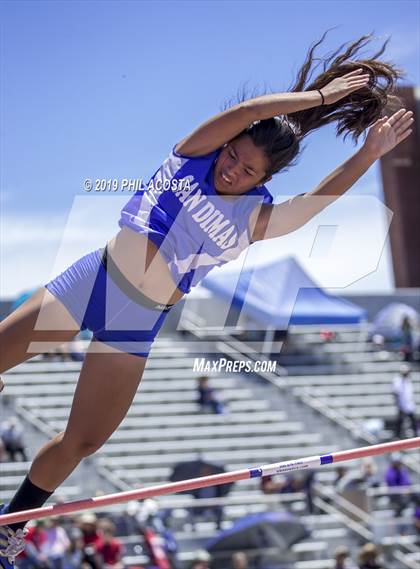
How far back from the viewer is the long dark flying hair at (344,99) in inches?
163

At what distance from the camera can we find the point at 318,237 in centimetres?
511

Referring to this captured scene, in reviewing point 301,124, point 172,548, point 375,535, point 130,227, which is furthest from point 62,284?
point 375,535

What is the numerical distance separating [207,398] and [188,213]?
26.4 feet

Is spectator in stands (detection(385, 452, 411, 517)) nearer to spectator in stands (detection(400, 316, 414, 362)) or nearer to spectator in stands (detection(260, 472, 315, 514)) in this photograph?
spectator in stands (detection(260, 472, 315, 514))

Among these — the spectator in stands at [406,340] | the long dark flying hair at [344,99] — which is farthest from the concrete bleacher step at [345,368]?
the long dark flying hair at [344,99]

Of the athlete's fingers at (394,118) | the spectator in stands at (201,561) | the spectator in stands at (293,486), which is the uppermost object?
the spectator in stands at (293,486)

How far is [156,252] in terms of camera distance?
13.1 feet

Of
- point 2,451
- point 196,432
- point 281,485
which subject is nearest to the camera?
point 2,451

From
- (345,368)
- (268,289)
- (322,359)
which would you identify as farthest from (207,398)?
(268,289)

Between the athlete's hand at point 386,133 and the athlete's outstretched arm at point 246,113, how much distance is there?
0.73 ft

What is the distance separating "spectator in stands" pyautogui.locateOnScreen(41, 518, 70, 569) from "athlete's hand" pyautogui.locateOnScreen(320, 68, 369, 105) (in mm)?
5577

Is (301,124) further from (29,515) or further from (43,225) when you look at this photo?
(29,515)

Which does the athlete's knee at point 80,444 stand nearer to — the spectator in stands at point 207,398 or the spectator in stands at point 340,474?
the spectator in stands at point 340,474

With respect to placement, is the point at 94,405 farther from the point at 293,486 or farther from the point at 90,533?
the point at 293,486
